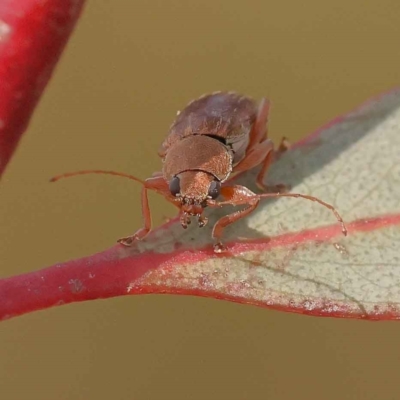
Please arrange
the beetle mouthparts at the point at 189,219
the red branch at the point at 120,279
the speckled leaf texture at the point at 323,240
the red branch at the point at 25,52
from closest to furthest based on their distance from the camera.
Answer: the red branch at the point at 25,52, the red branch at the point at 120,279, the speckled leaf texture at the point at 323,240, the beetle mouthparts at the point at 189,219

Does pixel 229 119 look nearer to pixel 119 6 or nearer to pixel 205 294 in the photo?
pixel 205 294

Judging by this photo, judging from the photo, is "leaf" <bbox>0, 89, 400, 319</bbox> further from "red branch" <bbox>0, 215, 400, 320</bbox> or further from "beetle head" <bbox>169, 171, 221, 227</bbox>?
"beetle head" <bbox>169, 171, 221, 227</bbox>

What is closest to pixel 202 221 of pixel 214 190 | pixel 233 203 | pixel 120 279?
Result: pixel 233 203

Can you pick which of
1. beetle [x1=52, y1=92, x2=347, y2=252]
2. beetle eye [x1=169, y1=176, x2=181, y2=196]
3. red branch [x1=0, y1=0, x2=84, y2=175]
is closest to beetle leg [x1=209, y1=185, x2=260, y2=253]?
beetle [x1=52, y1=92, x2=347, y2=252]

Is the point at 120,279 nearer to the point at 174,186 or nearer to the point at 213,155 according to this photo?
the point at 174,186

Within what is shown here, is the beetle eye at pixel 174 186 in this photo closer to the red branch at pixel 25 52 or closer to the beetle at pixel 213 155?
the beetle at pixel 213 155

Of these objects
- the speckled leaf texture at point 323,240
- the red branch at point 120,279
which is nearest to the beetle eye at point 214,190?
the speckled leaf texture at point 323,240
